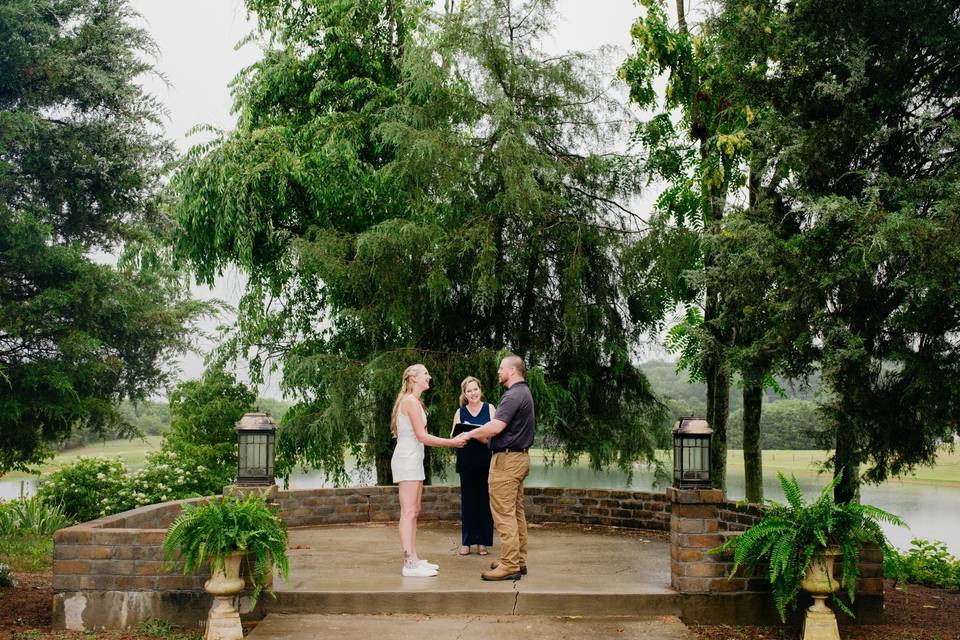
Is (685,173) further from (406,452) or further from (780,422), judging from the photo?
(406,452)

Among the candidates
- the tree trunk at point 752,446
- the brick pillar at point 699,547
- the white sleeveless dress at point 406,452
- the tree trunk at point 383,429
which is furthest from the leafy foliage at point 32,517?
the tree trunk at point 752,446

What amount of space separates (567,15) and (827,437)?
7.09 meters

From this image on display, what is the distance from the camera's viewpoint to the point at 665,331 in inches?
519

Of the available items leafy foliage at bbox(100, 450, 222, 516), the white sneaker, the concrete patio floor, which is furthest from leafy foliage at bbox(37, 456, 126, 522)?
the white sneaker

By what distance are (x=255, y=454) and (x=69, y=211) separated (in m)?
11.9

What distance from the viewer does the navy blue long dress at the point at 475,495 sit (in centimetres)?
779

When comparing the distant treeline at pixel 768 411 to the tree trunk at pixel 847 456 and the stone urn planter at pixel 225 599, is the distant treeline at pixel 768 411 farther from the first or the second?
the stone urn planter at pixel 225 599

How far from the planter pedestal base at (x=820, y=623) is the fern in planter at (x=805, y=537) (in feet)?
0.32

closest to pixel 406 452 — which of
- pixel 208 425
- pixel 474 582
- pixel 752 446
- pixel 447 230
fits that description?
pixel 474 582

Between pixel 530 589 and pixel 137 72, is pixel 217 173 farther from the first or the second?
pixel 530 589

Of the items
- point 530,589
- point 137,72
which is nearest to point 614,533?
point 530,589

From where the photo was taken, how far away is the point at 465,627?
5.63m

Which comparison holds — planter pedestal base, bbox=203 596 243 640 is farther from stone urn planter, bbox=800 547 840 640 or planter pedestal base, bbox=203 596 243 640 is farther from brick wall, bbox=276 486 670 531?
brick wall, bbox=276 486 670 531

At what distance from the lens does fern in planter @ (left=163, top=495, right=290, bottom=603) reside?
5418mm
